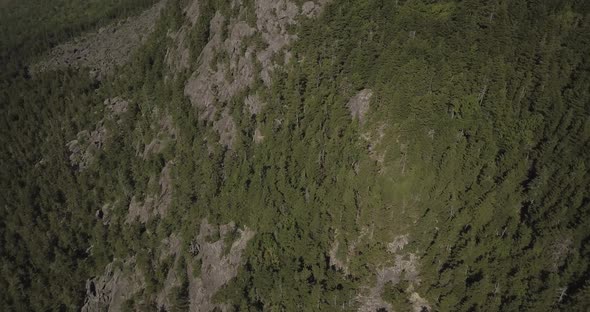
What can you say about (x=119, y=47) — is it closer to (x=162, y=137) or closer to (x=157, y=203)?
(x=162, y=137)

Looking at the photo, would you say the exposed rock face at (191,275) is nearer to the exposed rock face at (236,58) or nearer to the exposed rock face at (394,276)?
the exposed rock face at (236,58)

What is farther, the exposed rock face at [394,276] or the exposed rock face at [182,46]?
the exposed rock face at [182,46]

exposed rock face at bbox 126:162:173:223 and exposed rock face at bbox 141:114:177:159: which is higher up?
exposed rock face at bbox 141:114:177:159

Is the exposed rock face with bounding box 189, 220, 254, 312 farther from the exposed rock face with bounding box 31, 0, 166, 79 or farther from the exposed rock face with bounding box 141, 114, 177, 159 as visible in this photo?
the exposed rock face with bounding box 31, 0, 166, 79

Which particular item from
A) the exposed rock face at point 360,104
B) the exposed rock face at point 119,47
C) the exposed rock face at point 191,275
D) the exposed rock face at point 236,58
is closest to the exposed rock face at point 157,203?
the exposed rock face at point 191,275

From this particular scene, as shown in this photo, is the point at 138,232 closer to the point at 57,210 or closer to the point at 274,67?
the point at 57,210

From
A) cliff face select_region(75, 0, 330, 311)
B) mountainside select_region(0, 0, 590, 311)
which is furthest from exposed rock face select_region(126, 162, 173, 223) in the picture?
mountainside select_region(0, 0, 590, 311)

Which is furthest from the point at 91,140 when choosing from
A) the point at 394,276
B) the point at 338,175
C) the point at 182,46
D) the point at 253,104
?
the point at 394,276
